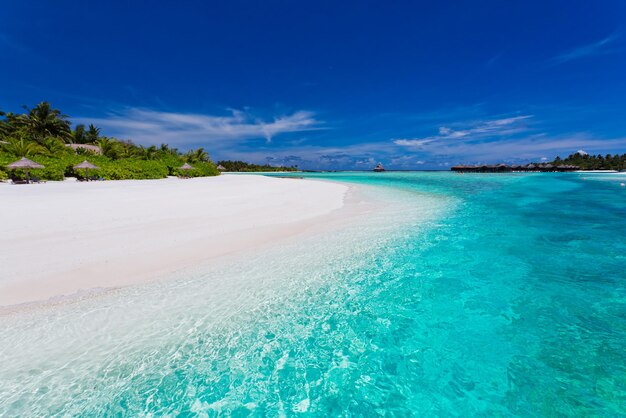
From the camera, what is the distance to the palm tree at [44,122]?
131ft

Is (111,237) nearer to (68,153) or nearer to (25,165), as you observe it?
(25,165)

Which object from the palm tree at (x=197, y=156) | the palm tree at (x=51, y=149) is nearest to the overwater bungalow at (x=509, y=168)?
the palm tree at (x=197, y=156)

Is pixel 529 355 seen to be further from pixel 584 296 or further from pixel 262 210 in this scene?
pixel 262 210

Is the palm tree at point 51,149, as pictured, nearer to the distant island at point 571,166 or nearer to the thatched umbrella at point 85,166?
the thatched umbrella at point 85,166

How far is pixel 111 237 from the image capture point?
7.24 meters

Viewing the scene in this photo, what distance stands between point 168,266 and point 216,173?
41.0 m

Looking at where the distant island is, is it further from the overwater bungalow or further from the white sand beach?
the white sand beach

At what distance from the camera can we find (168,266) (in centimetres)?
597

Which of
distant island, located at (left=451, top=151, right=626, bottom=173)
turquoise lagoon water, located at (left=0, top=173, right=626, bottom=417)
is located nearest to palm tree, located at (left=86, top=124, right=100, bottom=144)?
turquoise lagoon water, located at (left=0, top=173, right=626, bottom=417)

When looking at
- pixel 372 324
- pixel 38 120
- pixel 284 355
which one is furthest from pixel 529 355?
pixel 38 120

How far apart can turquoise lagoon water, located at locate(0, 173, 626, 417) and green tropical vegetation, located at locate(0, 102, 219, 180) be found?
25512 millimetres

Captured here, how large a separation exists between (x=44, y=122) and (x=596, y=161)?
160434mm

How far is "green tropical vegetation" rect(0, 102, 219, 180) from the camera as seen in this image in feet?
76.3

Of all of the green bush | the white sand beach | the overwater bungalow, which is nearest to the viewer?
the white sand beach
